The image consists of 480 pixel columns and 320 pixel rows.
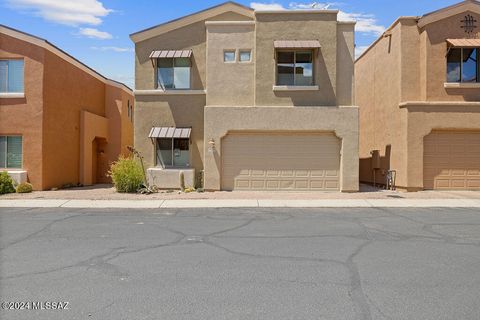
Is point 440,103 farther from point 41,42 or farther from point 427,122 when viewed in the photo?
point 41,42

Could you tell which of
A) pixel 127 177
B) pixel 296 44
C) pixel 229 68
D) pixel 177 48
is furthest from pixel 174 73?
pixel 296 44

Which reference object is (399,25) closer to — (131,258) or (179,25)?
(179,25)

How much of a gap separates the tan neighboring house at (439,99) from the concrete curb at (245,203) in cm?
327

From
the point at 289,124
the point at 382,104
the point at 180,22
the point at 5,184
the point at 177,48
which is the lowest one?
the point at 5,184

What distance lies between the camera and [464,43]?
17688mm

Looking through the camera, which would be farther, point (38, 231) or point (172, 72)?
point (172, 72)

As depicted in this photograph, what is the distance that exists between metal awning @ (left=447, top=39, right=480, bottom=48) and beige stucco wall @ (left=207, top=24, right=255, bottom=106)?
862cm

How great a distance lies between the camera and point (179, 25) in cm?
1975

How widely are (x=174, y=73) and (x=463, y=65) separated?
13.2 meters

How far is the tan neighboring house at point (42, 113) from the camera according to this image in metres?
18.5

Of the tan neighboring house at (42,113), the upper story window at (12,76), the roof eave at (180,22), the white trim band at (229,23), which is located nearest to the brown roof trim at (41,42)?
the tan neighboring house at (42,113)

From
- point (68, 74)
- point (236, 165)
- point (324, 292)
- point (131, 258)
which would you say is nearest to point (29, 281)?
point (131, 258)

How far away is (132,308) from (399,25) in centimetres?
1798

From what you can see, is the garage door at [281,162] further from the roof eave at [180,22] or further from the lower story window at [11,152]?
the lower story window at [11,152]
